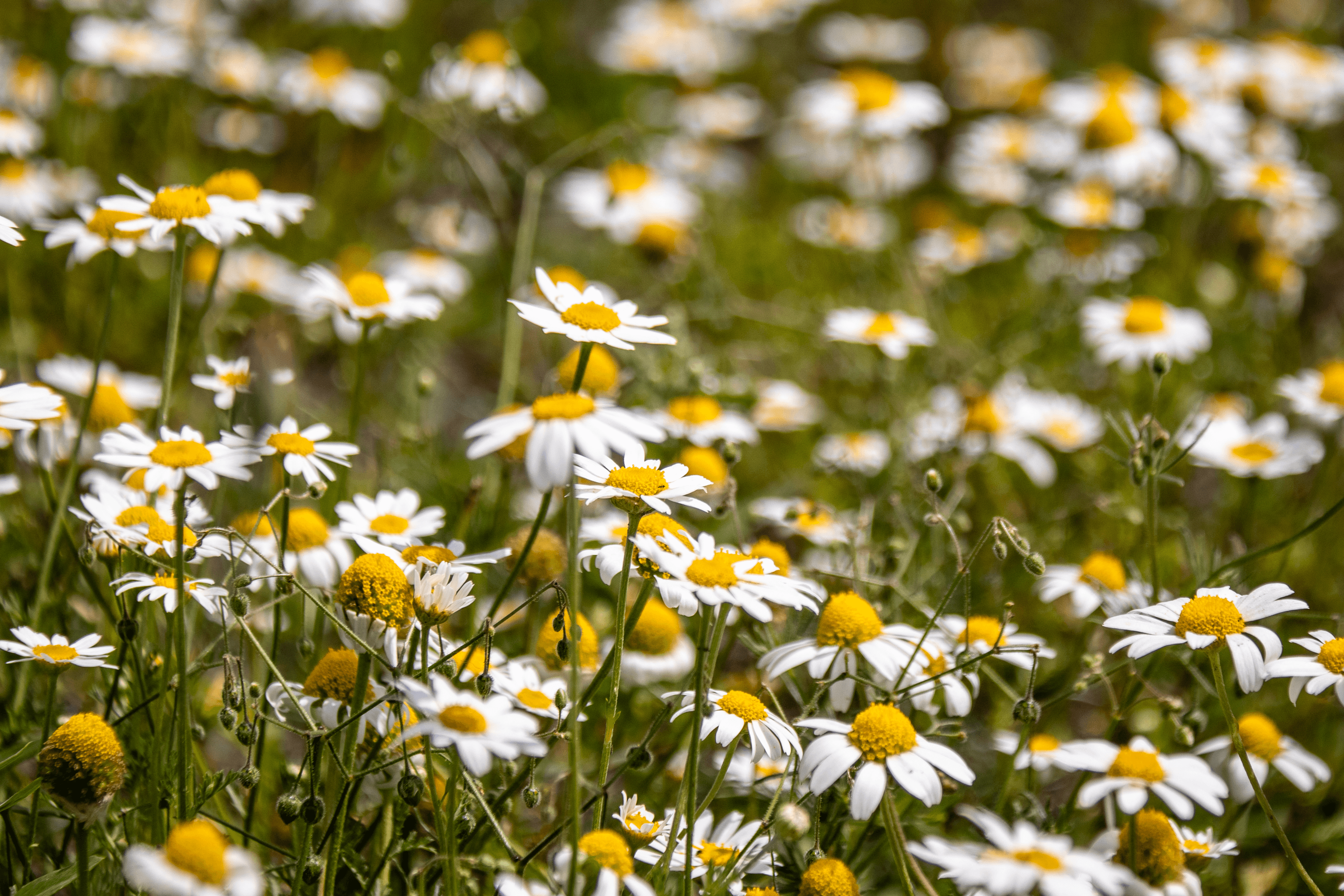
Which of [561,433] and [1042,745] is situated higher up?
[561,433]

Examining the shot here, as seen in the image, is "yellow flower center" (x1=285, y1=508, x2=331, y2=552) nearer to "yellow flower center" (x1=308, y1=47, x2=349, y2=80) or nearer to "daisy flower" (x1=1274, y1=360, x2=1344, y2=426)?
"daisy flower" (x1=1274, y1=360, x2=1344, y2=426)

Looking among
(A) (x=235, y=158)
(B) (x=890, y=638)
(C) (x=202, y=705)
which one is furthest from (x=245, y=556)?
(A) (x=235, y=158)

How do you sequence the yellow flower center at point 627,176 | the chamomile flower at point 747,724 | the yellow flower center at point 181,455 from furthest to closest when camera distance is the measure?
the yellow flower center at point 627,176, the yellow flower center at point 181,455, the chamomile flower at point 747,724

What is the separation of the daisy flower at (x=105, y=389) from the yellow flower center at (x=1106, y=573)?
1823 millimetres

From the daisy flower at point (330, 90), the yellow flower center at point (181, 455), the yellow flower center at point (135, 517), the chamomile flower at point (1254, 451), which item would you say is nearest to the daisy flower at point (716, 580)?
the yellow flower center at point (181, 455)

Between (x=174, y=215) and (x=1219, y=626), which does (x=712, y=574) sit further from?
(x=174, y=215)

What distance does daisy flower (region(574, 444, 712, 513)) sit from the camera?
141 cm

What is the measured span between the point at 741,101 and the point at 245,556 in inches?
175

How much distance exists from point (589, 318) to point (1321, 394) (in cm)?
188

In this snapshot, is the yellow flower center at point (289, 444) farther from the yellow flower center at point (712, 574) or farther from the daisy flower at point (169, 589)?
the yellow flower center at point (712, 574)

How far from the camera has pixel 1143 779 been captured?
152 centimetres

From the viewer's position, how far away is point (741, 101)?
552 centimetres

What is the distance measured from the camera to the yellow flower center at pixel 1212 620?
153 centimetres

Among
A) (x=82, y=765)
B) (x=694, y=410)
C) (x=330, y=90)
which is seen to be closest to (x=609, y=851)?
(x=82, y=765)
